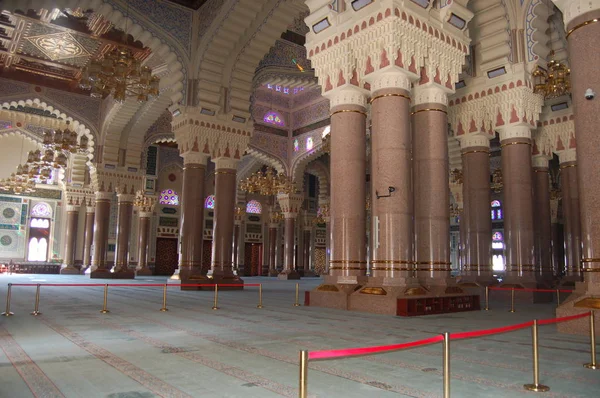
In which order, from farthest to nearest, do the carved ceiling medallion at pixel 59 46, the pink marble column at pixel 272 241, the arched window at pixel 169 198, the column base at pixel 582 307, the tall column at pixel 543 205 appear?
the pink marble column at pixel 272 241 → the arched window at pixel 169 198 → the carved ceiling medallion at pixel 59 46 → the tall column at pixel 543 205 → the column base at pixel 582 307

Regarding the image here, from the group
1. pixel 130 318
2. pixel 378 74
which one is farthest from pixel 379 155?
pixel 130 318

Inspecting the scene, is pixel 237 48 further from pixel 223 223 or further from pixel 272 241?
pixel 272 241

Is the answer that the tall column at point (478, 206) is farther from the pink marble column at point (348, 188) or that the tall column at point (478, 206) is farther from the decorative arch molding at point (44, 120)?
the decorative arch molding at point (44, 120)

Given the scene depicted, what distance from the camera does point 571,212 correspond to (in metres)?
12.0

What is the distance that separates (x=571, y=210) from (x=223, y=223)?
873 cm

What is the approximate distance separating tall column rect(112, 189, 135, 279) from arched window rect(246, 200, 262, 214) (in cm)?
1045

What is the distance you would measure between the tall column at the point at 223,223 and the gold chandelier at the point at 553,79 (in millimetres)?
7464

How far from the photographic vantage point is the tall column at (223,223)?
1238 centimetres

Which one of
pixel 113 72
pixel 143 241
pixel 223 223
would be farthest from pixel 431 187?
pixel 143 241

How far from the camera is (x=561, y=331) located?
5.14 meters

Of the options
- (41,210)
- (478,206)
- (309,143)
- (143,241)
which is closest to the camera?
(478,206)

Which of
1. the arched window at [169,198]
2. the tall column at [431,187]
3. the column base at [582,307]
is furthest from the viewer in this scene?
the arched window at [169,198]

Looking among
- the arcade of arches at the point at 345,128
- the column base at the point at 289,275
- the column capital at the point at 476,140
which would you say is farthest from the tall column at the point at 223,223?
the column base at the point at 289,275

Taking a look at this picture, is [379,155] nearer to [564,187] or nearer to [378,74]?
[378,74]
